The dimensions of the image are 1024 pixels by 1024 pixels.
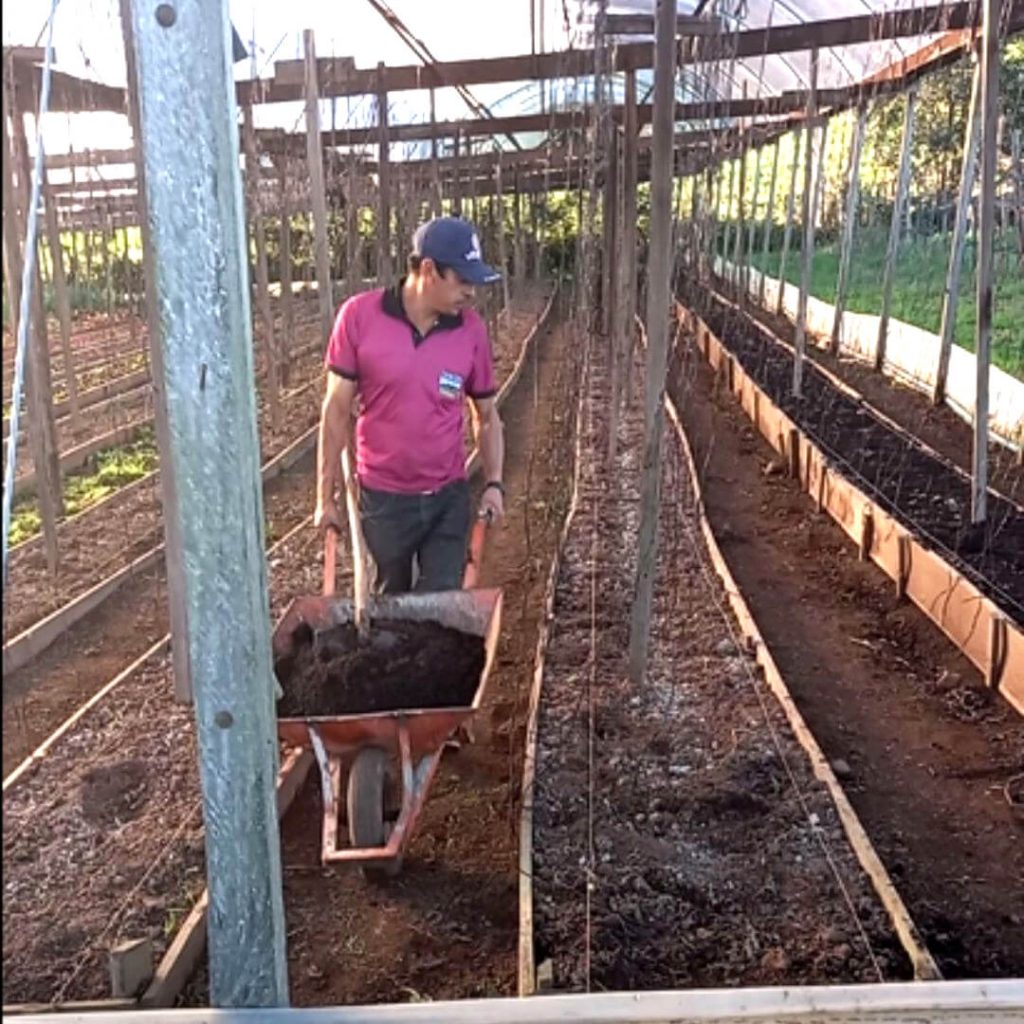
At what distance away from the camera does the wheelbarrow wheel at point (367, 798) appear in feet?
10.6

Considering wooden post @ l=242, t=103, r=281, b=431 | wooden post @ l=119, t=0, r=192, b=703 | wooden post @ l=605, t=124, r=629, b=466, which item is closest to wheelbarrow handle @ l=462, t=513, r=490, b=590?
wooden post @ l=119, t=0, r=192, b=703

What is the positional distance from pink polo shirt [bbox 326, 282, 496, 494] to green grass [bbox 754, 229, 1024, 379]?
6.29 meters

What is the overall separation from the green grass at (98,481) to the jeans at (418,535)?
3315 mm

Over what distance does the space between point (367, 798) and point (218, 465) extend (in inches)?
79.4

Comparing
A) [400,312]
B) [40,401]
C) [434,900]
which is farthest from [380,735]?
[40,401]

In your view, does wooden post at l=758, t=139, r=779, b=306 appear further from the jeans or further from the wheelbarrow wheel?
the wheelbarrow wheel

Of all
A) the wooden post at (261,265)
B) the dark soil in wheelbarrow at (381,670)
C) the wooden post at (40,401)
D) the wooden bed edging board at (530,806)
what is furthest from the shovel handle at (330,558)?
the wooden post at (261,265)

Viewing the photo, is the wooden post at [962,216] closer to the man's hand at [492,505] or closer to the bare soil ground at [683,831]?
the bare soil ground at [683,831]

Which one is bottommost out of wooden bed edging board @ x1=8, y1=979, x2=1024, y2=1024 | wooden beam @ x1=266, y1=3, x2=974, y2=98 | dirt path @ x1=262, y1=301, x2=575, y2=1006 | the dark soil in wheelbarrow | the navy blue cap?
dirt path @ x1=262, y1=301, x2=575, y2=1006

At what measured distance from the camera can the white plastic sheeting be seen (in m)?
8.30

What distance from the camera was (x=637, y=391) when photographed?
1261 cm

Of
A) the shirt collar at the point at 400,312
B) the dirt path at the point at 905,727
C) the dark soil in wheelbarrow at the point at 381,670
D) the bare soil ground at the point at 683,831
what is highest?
the shirt collar at the point at 400,312

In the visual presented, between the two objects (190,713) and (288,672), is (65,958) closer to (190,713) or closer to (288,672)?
(288,672)

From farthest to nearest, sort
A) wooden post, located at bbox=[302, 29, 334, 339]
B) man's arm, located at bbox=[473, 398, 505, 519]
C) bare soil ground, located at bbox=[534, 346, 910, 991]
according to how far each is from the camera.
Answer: wooden post, located at bbox=[302, 29, 334, 339] < man's arm, located at bbox=[473, 398, 505, 519] < bare soil ground, located at bbox=[534, 346, 910, 991]
